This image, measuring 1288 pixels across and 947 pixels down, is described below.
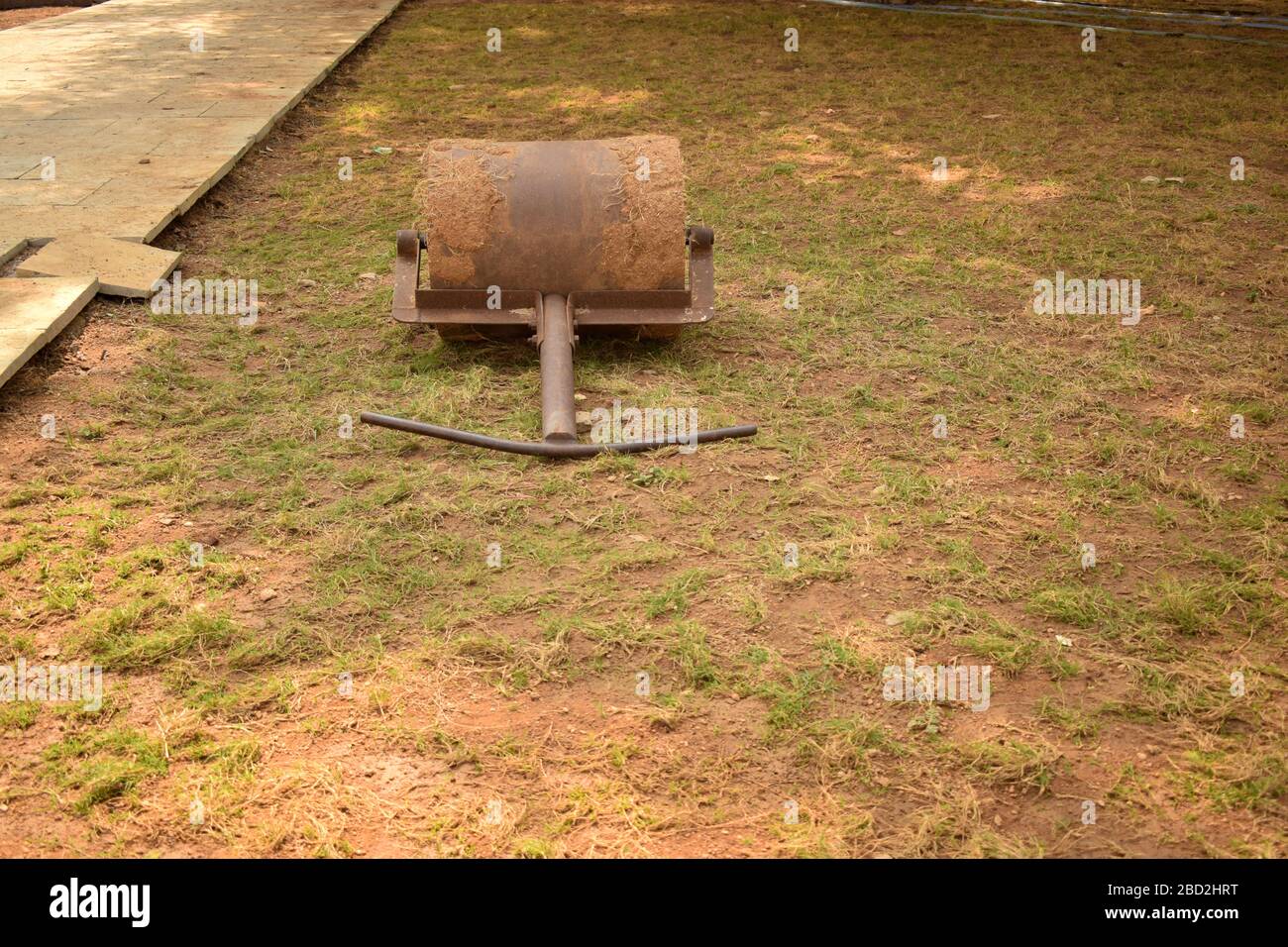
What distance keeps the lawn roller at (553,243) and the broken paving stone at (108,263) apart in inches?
53.8

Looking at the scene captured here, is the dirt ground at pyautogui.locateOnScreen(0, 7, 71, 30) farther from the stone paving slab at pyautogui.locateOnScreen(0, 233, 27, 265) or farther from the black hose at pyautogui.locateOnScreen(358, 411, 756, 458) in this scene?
the black hose at pyautogui.locateOnScreen(358, 411, 756, 458)

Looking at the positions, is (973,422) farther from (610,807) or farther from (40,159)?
(40,159)

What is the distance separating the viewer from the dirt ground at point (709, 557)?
229cm

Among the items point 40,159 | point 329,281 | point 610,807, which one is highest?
point 40,159

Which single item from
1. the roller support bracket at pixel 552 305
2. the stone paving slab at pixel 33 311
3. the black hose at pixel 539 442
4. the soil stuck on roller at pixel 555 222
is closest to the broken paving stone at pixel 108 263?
the stone paving slab at pixel 33 311

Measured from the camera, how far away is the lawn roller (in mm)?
4055

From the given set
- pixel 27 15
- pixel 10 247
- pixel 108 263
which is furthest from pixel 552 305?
pixel 27 15

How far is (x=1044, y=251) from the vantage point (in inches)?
206

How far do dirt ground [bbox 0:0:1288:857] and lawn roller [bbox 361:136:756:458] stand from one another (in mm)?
234

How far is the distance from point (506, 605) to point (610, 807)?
76cm

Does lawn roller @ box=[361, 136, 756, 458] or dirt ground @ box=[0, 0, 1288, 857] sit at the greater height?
lawn roller @ box=[361, 136, 756, 458]

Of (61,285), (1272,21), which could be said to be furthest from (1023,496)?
(1272,21)

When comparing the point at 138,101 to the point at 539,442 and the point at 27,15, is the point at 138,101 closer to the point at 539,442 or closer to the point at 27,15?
the point at 27,15

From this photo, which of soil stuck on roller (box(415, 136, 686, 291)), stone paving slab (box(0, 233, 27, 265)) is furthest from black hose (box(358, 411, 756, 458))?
stone paving slab (box(0, 233, 27, 265))
